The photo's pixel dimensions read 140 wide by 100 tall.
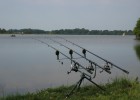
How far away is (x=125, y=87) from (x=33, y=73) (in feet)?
25.5

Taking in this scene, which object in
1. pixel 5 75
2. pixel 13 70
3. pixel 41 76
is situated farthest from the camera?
pixel 13 70

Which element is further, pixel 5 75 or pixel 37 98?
pixel 5 75

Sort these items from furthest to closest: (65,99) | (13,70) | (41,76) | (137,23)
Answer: (137,23)
(13,70)
(41,76)
(65,99)

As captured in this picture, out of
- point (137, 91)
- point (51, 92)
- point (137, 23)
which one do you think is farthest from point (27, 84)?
point (137, 23)

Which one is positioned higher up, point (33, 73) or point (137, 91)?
point (137, 91)

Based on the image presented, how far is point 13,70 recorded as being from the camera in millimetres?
17328

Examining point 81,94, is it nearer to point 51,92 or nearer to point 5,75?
point 51,92

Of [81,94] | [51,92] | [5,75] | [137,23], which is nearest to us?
[81,94]

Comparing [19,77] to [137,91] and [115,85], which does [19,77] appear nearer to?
[115,85]

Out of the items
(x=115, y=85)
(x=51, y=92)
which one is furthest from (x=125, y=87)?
(x=51, y=92)

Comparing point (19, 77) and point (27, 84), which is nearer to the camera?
point (27, 84)

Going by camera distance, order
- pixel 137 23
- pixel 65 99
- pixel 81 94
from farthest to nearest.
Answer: pixel 137 23 < pixel 81 94 < pixel 65 99

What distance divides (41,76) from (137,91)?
24.5 ft

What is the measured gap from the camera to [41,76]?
14.6 m
